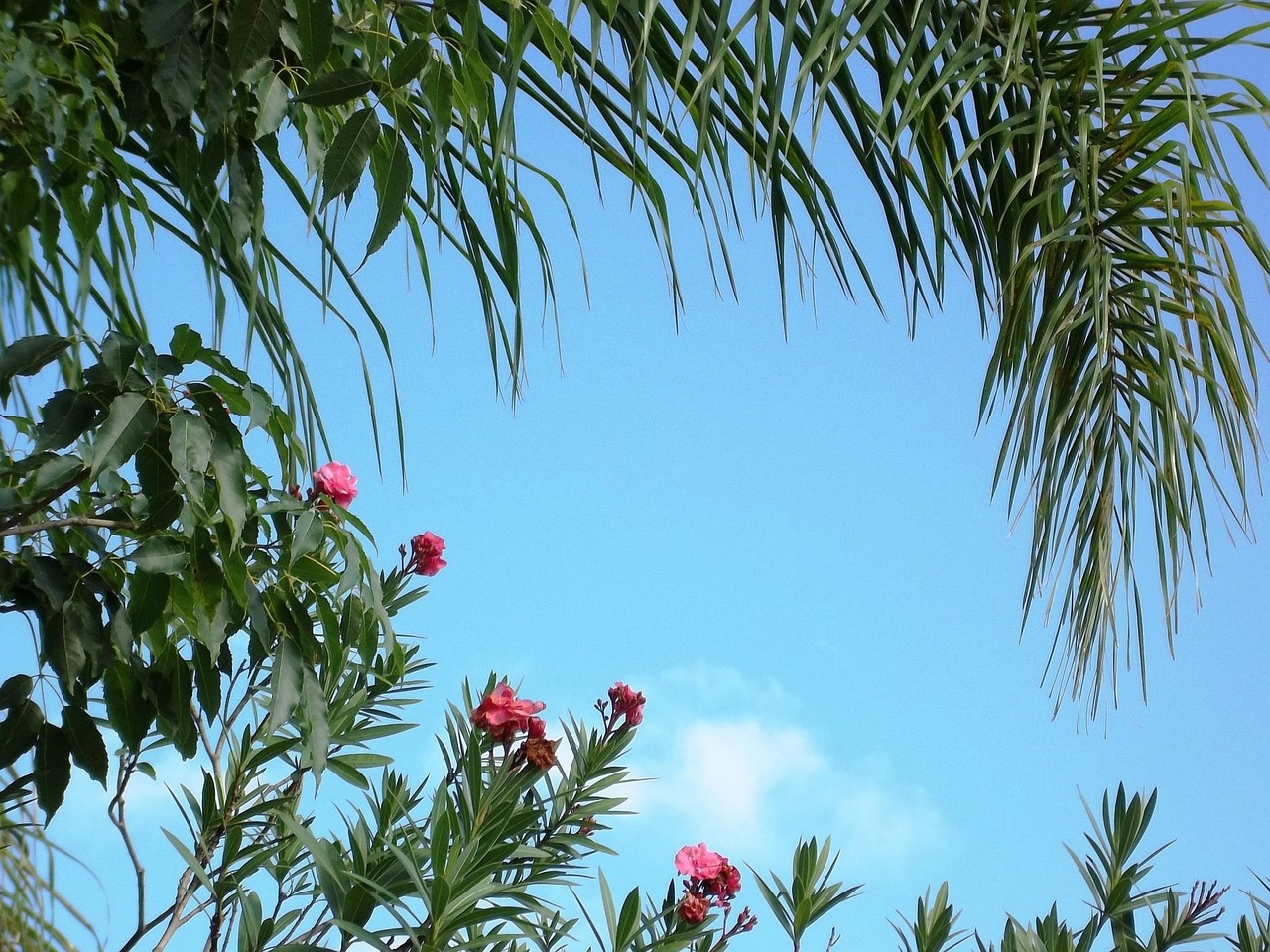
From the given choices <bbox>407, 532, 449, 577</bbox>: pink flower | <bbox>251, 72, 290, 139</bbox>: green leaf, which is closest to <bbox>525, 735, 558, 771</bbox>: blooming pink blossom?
<bbox>407, 532, 449, 577</bbox>: pink flower

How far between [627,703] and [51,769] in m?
0.63

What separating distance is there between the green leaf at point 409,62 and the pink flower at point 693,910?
0.86 meters

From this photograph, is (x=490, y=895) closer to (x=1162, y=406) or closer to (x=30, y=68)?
(x=30, y=68)

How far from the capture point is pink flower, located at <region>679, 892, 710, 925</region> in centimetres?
125

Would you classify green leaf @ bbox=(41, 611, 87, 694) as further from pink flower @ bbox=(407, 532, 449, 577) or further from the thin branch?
pink flower @ bbox=(407, 532, 449, 577)

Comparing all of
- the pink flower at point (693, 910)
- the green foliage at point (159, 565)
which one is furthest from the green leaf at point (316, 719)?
the pink flower at point (693, 910)

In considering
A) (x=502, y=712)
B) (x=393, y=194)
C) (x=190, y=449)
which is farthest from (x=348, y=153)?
(x=502, y=712)

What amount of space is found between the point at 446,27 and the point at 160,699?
2.11 ft

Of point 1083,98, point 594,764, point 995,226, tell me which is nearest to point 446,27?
point 594,764

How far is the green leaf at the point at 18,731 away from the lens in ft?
3.43

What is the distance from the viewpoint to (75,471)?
99cm

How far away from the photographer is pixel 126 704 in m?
1.08

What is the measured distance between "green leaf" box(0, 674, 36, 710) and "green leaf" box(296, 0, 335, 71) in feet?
1.96

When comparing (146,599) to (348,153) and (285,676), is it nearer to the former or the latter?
(285,676)
